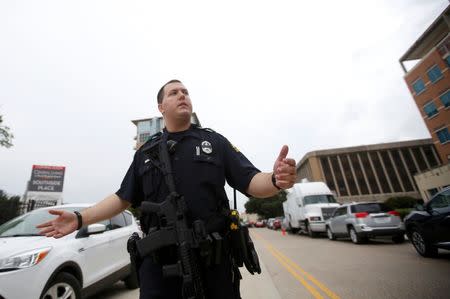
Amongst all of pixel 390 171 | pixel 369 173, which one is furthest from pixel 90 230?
pixel 390 171

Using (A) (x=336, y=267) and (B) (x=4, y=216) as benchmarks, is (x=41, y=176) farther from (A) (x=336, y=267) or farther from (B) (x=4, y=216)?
(A) (x=336, y=267)

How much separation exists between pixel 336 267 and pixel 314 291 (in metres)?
2.05

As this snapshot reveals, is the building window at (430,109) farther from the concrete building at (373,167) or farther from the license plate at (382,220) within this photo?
the concrete building at (373,167)

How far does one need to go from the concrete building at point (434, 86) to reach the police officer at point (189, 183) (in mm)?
30191

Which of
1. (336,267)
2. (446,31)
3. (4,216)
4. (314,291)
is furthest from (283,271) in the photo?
(446,31)

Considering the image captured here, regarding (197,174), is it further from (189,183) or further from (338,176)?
(338,176)

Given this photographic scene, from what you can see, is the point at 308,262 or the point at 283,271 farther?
the point at 308,262

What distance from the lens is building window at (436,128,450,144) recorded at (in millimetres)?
26922

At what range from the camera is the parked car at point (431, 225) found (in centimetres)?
546

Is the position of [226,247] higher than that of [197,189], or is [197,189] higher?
[197,189]

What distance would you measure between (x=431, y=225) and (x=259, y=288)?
4.19 metres

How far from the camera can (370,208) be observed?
1012 cm

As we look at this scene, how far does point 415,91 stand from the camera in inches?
1203

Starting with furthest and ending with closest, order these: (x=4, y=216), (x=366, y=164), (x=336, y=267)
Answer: (x=366, y=164) → (x=4, y=216) → (x=336, y=267)
